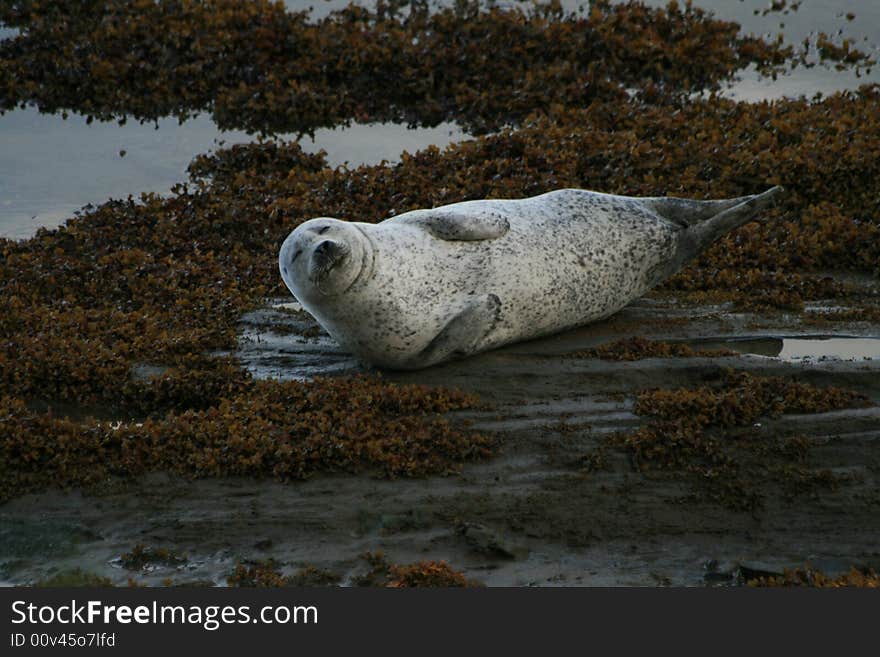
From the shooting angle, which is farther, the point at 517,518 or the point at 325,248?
the point at 325,248

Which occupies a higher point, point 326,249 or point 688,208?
point 326,249

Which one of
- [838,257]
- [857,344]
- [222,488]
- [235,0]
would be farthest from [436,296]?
[235,0]

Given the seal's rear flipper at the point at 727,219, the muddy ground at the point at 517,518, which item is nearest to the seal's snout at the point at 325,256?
the muddy ground at the point at 517,518

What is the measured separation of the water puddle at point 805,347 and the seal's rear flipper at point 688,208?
38.8 inches

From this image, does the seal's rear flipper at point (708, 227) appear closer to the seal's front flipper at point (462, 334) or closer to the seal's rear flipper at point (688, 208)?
the seal's rear flipper at point (688, 208)

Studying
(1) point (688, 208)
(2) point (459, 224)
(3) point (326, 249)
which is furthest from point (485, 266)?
(1) point (688, 208)

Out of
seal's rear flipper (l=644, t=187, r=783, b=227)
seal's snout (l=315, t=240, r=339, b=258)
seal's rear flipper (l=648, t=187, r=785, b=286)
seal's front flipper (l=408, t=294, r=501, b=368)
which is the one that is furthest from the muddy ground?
seal's rear flipper (l=644, t=187, r=783, b=227)

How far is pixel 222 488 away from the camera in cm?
575

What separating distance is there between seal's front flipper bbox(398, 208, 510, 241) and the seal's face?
1.91 ft

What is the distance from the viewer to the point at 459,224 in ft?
23.2

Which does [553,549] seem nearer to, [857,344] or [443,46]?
[857,344]

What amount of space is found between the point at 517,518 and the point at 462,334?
1.69 m

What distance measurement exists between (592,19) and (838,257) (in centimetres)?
587

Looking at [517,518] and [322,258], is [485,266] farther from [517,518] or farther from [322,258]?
[517,518]
